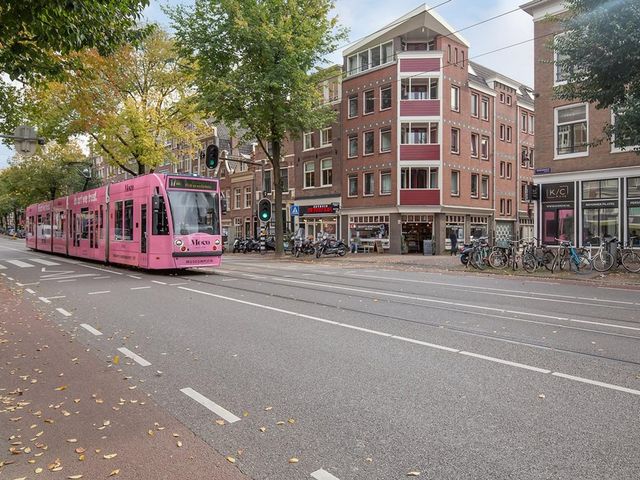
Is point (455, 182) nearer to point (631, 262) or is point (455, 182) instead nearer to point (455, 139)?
point (455, 139)

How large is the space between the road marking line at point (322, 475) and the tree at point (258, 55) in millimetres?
23322

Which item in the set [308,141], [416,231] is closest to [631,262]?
[416,231]

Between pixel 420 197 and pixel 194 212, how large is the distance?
20005 millimetres

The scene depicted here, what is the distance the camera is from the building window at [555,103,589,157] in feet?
74.1

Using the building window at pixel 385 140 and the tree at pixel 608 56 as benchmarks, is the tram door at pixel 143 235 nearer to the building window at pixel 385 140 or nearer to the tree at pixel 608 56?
the tree at pixel 608 56

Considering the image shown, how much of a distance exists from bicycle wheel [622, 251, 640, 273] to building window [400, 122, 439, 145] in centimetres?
1738

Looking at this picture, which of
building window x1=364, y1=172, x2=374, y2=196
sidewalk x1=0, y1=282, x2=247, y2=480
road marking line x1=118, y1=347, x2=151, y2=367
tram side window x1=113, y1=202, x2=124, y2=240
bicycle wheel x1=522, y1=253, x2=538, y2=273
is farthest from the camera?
building window x1=364, y1=172, x2=374, y2=196

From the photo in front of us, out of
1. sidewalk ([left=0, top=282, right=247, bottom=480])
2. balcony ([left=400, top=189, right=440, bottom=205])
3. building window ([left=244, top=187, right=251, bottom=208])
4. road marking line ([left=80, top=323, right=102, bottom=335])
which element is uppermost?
building window ([left=244, top=187, right=251, bottom=208])

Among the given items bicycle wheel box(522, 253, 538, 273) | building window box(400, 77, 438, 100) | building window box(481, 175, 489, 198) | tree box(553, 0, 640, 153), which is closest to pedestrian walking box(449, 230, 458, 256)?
building window box(481, 175, 489, 198)

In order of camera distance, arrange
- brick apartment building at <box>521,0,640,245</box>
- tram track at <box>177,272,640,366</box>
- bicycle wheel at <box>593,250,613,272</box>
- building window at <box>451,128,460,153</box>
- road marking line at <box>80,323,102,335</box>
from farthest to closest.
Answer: building window at <box>451,128,460,153</box> < brick apartment building at <box>521,0,640,245</box> < bicycle wheel at <box>593,250,613,272</box> < road marking line at <box>80,323,102,335</box> < tram track at <box>177,272,640,366</box>

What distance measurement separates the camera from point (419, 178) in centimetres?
3284

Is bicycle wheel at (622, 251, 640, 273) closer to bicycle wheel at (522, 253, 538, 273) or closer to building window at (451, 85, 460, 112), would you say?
bicycle wheel at (522, 253, 538, 273)

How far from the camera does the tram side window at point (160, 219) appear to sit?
15227 millimetres

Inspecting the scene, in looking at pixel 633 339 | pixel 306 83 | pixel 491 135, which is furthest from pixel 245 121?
pixel 633 339
